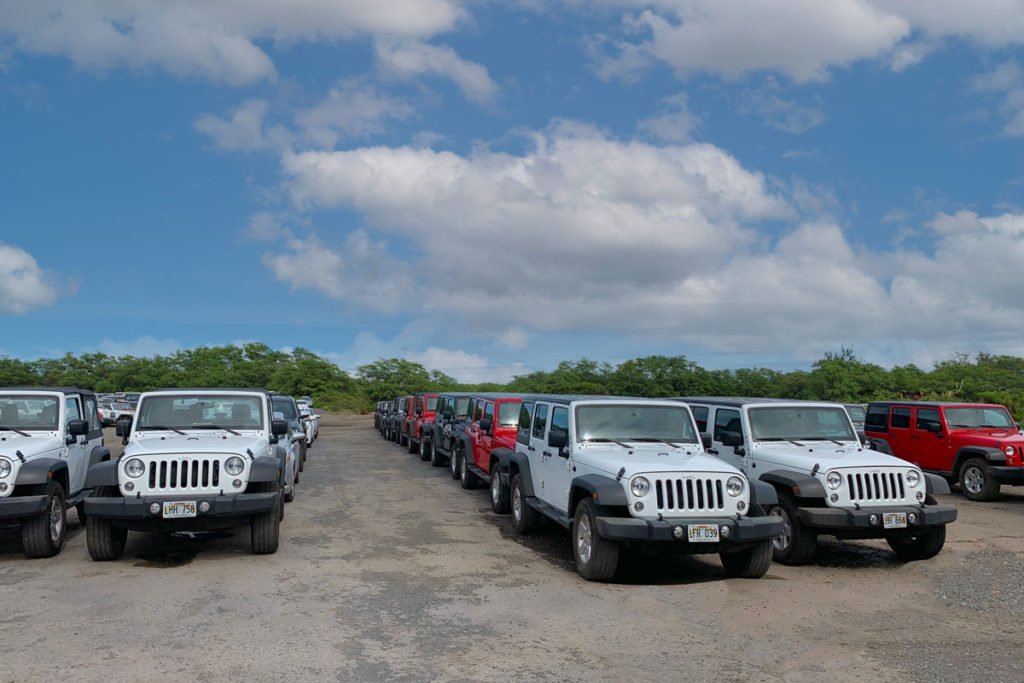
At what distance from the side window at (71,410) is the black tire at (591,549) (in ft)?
21.3

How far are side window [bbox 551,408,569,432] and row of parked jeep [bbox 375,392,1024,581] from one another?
19mm

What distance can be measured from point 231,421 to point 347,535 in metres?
2.08

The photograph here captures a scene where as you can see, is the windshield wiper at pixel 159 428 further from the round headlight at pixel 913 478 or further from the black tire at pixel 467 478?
the round headlight at pixel 913 478

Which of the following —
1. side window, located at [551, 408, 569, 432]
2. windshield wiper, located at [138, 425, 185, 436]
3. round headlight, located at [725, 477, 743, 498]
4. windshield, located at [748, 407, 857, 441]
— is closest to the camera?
round headlight, located at [725, 477, 743, 498]

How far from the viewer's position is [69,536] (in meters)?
9.75

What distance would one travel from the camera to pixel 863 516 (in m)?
8.00

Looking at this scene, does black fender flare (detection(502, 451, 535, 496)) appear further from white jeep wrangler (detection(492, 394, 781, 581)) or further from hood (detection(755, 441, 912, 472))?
hood (detection(755, 441, 912, 472))

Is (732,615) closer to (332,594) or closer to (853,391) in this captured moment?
(332,594)

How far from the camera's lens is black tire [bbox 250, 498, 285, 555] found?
839 cm

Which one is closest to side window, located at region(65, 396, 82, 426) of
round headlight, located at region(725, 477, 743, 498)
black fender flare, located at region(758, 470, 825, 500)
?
round headlight, located at region(725, 477, 743, 498)

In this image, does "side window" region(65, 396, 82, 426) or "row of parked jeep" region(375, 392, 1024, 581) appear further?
"side window" region(65, 396, 82, 426)

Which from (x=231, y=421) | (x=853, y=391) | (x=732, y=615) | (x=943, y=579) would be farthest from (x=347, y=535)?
(x=853, y=391)

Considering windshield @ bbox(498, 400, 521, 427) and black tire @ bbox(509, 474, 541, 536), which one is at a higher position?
windshield @ bbox(498, 400, 521, 427)

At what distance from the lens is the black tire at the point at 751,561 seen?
7.68 m
